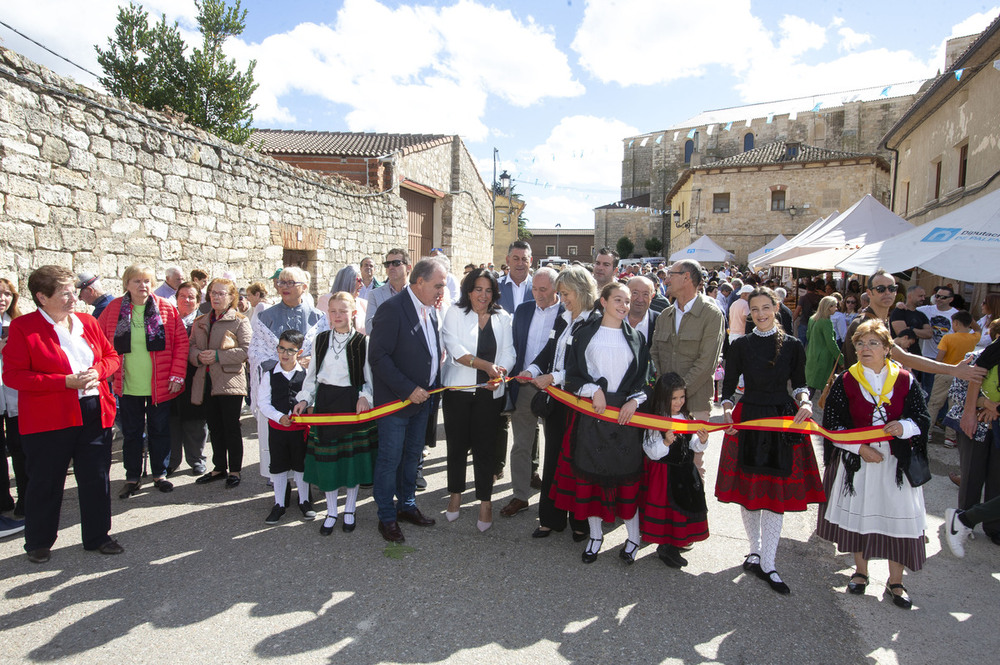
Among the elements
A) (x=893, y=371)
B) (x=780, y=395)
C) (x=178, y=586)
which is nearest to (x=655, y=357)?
(x=780, y=395)

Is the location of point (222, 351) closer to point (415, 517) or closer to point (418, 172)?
point (415, 517)

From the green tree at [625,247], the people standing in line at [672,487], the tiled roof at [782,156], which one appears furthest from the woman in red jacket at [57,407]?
the green tree at [625,247]

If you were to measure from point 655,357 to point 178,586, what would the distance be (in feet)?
11.8

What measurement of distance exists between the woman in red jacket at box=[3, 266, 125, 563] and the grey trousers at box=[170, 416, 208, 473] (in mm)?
1407

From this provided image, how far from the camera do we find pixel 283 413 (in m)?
4.25

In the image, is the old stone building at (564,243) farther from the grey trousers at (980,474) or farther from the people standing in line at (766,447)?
the people standing in line at (766,447)

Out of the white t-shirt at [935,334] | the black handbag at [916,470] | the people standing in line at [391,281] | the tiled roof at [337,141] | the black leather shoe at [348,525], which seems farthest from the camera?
the tiled roof at [337,141]

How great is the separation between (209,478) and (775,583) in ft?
14.6

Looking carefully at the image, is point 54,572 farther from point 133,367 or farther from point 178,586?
point 133,367

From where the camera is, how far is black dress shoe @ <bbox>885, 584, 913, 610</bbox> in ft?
10.5

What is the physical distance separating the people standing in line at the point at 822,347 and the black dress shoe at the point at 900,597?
11.8 feet

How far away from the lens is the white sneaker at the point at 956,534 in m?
3.70

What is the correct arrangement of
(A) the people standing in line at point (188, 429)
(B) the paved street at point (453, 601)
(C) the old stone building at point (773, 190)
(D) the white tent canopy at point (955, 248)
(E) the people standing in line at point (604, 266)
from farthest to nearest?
(C) the old stone building at point (773, 190) < (D) the white tent canopy at point (955, 248) < (E) the people standing in line at point (604, 266) < (A) the people standing in line at point (188, 429) < (B) the paved street at point (453, 601)

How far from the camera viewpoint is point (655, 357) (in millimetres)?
4648
